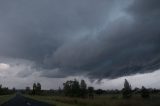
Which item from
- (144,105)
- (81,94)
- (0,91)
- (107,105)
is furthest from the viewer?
(0,91)

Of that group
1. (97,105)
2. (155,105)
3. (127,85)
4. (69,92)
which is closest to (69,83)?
(69,92)

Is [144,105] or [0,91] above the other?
[0,91]

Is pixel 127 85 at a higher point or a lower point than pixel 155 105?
higher

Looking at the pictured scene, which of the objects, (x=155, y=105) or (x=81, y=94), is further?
(x=81, y=94)

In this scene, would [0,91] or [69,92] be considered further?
[0,91]

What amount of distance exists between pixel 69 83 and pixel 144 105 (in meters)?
90.1

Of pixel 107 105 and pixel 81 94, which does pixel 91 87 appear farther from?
pixel 107 105

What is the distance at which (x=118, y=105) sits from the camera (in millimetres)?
36938

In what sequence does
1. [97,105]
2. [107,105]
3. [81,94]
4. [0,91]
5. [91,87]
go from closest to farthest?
[107,105] → [97,105] → [81,94] → [91,87] → [0,91]

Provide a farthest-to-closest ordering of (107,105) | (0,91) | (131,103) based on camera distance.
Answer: (0,91) → (107,105) → (131,103)

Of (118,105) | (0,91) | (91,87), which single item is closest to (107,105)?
(118,105)

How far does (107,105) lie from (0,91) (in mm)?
166191

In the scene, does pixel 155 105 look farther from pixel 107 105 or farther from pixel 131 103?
pixel 107 105

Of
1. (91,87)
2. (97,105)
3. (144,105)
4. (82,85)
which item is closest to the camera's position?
(144,105)
